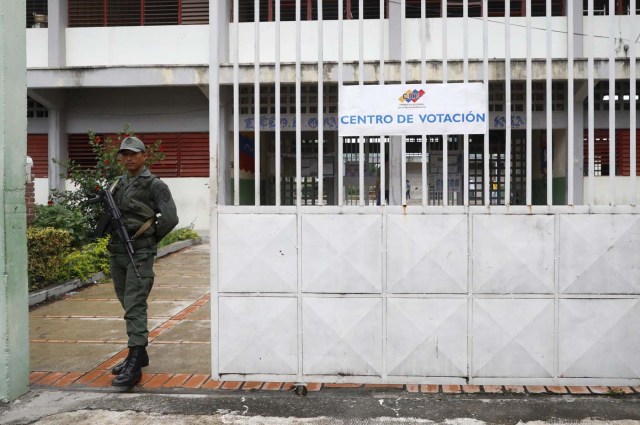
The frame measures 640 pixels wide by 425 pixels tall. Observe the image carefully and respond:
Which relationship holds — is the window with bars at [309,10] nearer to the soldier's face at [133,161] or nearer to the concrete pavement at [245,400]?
the soldier's face at [133,161]

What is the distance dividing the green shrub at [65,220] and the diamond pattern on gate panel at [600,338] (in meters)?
7.40

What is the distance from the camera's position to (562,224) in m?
3.83

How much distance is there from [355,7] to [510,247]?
40.1 ft

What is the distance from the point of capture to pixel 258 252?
3.95 m

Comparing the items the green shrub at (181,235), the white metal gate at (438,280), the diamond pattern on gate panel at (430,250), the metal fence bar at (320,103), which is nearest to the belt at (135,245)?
the white metal gate at (438,280)

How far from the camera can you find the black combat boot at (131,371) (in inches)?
158

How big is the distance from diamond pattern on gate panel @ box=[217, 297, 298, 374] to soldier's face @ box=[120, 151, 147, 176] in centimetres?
130

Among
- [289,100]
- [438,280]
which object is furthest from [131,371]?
[289,100]

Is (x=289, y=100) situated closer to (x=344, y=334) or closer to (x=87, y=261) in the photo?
(x=87, y=261)

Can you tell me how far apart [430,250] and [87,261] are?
6.42 m

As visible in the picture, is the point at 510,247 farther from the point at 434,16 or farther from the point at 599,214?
the point at 434,16

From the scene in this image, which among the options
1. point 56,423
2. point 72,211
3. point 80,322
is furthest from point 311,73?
point 56,423

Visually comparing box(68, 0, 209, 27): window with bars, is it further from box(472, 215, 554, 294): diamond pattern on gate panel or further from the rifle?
box(472, 215, 554, 294): diamond pattern on gate panel

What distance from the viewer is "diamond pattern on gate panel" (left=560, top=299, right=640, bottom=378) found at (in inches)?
151
